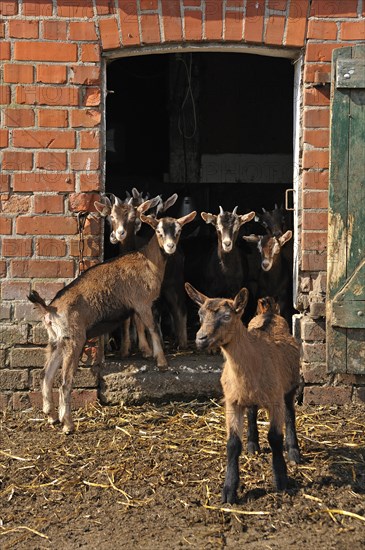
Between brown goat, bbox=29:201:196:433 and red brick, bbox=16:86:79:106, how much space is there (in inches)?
52.4

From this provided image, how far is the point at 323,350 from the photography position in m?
7.95

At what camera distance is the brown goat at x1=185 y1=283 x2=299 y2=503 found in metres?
5.59

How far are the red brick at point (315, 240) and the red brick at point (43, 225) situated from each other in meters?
2.10

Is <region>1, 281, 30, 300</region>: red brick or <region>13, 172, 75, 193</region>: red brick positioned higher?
<region>13, 172, 75, 193</region>: red brick

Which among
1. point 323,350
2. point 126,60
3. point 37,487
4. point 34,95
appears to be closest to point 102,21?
point 34,95

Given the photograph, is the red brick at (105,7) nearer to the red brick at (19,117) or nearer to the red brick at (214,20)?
the red brick at (214,20)

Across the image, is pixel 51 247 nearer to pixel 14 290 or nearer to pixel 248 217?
pixel 14 290

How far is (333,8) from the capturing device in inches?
305

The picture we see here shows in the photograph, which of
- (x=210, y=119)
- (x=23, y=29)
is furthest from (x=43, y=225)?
(x=210, y=119)

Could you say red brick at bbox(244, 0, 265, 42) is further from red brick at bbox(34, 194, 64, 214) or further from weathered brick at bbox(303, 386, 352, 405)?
weathered brick at bbox(303, 386, 352, 405)

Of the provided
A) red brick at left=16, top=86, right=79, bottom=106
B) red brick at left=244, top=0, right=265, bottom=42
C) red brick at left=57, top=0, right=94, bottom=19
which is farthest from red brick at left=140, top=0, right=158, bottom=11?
red brick at left=16, top=86, right=79, bottom=106

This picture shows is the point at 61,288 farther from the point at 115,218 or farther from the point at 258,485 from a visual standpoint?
the point at 258,485

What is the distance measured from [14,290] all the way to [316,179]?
2.91 metres

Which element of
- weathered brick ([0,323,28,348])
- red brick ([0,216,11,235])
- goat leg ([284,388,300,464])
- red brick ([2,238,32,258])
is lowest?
goat leg ([284,388,300,464])
